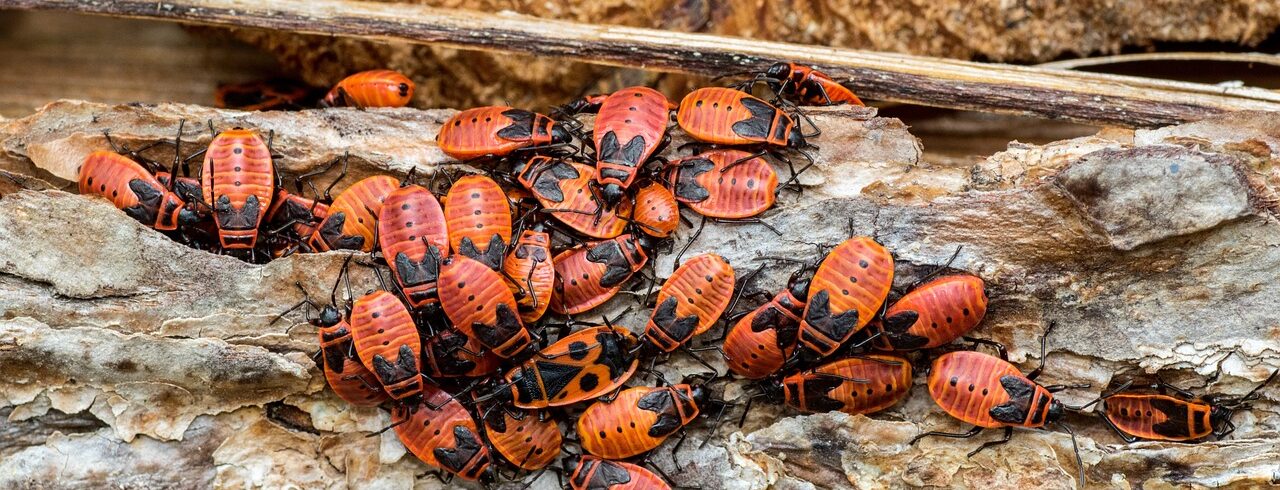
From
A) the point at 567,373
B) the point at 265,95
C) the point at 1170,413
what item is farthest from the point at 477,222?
the point at 1170,413

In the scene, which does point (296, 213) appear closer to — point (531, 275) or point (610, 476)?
point (531, 275)

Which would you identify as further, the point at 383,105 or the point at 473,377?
the point at 383,105

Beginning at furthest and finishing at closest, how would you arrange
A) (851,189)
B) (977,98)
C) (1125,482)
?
(977,98) < (851,189) < (1125,482)

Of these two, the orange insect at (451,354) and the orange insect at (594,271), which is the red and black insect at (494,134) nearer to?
the orange insect at (594,271)

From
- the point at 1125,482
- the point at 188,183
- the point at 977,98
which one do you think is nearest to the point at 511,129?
the point at 188,183

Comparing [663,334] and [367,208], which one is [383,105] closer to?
[367,208]

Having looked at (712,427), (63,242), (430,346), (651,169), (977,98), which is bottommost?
(712,427)

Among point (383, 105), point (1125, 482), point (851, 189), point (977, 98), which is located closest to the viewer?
point (1125, 482)
